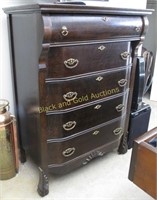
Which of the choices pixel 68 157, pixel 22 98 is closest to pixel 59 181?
pixel 68 157

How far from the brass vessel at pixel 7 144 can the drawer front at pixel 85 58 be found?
0.54 m

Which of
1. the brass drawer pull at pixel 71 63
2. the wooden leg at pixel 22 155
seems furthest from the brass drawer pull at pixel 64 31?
the wooden leg at pixel 22 155

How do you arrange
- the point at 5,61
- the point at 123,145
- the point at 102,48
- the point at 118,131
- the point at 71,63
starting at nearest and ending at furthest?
the point at 71,63, the point at 102,48, the point at 5,61, the point at 118,131, the point at 123,145

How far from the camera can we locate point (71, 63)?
1231mm

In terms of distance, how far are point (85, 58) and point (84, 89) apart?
0.64 feet

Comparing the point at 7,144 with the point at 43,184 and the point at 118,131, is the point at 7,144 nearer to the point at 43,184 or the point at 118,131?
the point at 43,184

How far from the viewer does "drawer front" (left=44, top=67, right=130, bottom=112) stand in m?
1.25

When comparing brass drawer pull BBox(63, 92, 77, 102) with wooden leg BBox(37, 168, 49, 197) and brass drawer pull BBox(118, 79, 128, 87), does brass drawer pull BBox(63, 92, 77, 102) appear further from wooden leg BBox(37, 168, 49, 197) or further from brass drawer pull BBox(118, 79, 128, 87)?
wooden leg BBox(37, 168, 49, 197)

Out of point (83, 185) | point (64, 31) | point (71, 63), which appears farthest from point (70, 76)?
point (83, 185)

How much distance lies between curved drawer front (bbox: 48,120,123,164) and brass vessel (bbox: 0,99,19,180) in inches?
14.2

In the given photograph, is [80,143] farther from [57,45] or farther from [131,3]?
[131,3]

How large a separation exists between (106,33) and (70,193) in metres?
1.09

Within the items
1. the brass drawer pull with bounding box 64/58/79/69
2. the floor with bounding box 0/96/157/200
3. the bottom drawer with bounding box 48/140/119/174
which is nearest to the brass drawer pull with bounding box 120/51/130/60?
the brass drawer pull with bounding box 64/58/79/69

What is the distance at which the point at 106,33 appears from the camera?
132 centimetres
